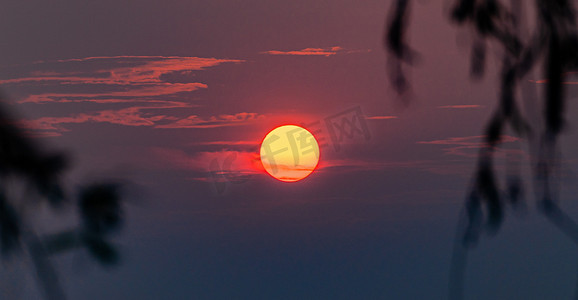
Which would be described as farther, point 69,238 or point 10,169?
point 69,238

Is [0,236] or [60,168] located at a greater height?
[60,168]

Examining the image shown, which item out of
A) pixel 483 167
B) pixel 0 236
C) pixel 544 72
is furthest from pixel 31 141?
pixel 544 72

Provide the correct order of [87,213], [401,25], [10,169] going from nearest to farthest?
1. [401,25]
2. [10,169]
3. [87,213]

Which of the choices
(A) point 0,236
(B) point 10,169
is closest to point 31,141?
(B) point 10,169

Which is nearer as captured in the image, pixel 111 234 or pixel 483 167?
pixel 483 167

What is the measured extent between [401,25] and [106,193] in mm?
1513

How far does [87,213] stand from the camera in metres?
2.77

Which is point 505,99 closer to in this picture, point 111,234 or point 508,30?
point 508,30

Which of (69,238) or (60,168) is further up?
(60,168)

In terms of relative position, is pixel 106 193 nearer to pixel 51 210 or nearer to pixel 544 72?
pixel 51 210

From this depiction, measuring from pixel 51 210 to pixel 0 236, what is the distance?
0.22 metres

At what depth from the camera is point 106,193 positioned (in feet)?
9.37

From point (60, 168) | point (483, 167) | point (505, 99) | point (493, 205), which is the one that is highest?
point (60, 168)

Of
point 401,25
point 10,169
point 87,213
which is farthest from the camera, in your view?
point 87,213
